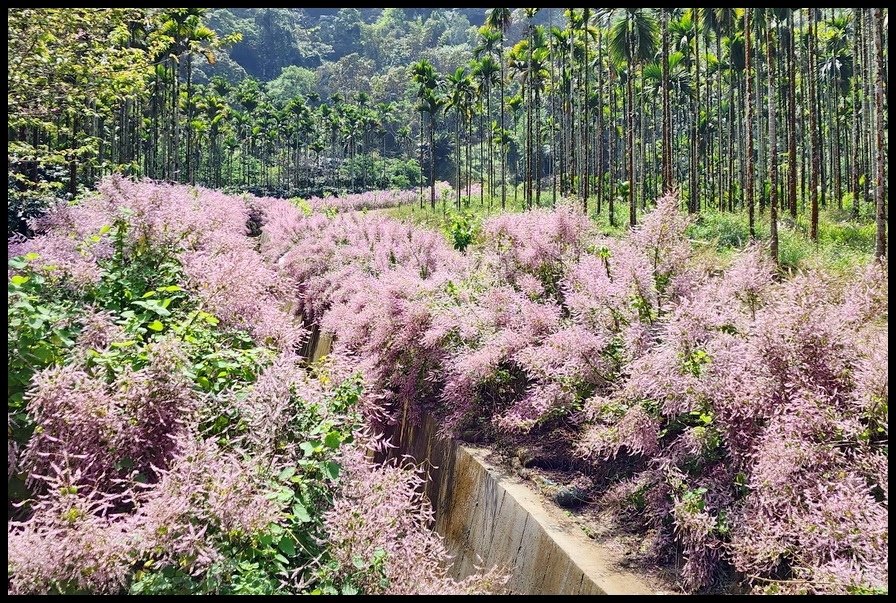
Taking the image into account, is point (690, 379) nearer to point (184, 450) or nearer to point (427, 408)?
point (184, 450)

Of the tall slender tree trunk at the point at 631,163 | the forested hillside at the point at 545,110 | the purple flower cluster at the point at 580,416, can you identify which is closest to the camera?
the purple flower cluster at the point at 580,416

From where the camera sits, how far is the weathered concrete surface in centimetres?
470

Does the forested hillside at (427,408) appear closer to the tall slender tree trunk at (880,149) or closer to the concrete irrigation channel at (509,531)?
the concrete irrigation channel at (509,531)

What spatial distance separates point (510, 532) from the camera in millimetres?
5816

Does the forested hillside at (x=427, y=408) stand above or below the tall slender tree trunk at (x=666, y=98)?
below

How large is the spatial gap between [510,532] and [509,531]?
0.09 ft

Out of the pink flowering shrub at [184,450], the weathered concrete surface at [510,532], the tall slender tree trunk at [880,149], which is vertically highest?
the tall slender tree trunk at [880,149]

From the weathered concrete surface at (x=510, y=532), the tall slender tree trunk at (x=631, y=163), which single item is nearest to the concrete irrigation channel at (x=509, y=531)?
the weathered concrete surface at (x=510, y=532)

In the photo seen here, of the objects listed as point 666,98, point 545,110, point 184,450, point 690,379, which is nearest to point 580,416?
point 690,379

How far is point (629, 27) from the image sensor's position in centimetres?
2283

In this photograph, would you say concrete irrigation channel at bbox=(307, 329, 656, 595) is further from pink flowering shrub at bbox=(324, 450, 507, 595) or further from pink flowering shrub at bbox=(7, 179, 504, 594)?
pink flowering shrub at bbox=(324, 450, 507, 595)

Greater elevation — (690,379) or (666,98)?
(666,98)

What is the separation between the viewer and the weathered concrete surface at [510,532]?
15.4 ft

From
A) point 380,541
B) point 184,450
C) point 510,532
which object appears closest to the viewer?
point 184,450
